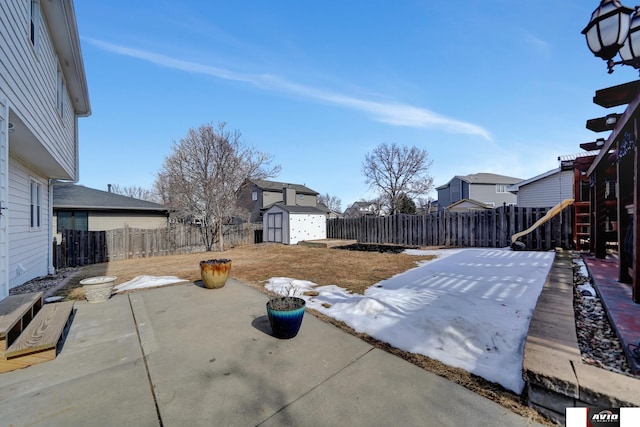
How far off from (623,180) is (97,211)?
19.7 m

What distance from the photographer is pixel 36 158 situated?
5.95 m

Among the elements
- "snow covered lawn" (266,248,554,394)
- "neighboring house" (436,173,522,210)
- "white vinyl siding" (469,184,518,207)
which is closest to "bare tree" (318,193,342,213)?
"neighboring house" (436,173,522,210)

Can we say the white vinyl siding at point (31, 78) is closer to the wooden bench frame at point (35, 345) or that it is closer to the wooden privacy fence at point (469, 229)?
the wooden bench frame at point (35, 345)

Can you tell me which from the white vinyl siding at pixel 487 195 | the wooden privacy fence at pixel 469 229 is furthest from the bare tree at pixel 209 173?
the white vinyl siding at pixel 487 195

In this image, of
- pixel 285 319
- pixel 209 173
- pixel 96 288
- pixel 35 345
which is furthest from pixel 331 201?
pixel 35 345

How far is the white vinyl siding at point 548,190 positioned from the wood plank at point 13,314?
73.1ft

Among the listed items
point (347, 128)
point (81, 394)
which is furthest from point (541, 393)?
point (347, 128)

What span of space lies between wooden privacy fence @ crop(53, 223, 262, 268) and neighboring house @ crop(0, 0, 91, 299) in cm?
294

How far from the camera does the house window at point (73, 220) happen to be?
13469mm

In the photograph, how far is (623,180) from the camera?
4.12 meters

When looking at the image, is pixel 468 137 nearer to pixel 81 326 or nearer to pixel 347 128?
pixel 347 128

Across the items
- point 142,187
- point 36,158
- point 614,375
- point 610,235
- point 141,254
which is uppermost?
point 142,187

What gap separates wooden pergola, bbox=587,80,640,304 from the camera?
2.97m

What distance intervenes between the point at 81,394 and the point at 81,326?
1.93 m
